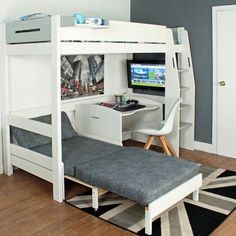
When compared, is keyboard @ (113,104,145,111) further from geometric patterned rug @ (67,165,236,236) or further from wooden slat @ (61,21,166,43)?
geometric patterned rug @ (67,165,236,236)

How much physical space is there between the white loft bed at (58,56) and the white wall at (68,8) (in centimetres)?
43

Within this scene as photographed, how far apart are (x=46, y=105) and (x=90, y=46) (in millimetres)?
1302

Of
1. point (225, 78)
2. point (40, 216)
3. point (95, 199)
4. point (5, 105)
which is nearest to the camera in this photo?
point (40, 216)

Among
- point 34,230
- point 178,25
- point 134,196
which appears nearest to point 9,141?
point 34,230

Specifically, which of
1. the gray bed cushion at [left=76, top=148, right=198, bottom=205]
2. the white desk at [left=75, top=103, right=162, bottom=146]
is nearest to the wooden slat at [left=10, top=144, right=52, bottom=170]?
the gray bed cushion at [left=76, top=148, right=198, bottom=205]

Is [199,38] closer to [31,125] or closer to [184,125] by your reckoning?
[184,125]

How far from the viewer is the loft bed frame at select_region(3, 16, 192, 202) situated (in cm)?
308

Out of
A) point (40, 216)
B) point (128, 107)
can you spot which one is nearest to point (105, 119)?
point (128, 107)

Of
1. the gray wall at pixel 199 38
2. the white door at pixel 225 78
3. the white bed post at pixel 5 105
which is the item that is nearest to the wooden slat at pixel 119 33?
the gray wall at pixel 199 38

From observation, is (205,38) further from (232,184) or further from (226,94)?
(232,184)

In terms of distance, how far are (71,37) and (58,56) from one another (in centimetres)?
23

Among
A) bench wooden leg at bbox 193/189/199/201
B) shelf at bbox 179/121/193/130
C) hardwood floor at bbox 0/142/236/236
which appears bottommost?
hardwood floor at bbox 0/142/236/236

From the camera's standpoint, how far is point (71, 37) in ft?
10.2

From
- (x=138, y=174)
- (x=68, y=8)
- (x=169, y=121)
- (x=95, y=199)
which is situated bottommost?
(x=95, y=199)
